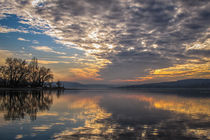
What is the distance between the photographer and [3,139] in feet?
29.3

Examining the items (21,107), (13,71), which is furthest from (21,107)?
(13,71)

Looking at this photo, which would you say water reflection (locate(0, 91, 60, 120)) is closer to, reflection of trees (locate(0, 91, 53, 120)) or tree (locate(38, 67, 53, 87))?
reflection of trees (locate(0, 91, 53, 120))

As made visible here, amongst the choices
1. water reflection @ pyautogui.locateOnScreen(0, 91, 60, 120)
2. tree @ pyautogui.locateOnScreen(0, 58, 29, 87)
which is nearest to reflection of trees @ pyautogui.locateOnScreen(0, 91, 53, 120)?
water reflection @ pyautogui.locateOnScreen(0, 91, 60, 120)

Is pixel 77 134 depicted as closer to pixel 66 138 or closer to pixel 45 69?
pixel 66 138

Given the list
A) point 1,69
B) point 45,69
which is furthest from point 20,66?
point 45,69

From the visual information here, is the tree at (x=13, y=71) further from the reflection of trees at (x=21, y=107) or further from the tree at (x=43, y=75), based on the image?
the reflection of trees at (x=21, y=107)

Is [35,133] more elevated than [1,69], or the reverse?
[1,69]

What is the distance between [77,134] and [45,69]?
379 feet

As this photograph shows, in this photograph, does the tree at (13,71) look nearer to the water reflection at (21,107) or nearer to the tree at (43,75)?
the tree at (43,75)

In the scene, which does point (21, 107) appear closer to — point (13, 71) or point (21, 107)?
point (21, 107)

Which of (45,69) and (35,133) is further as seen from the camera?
(45,69)

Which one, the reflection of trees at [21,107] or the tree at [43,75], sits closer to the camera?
the reflection of trees at [21,107]

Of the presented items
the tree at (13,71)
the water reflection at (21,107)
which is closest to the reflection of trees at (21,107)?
the water reflection at (21,107)

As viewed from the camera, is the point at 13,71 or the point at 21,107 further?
the point at 13,71
